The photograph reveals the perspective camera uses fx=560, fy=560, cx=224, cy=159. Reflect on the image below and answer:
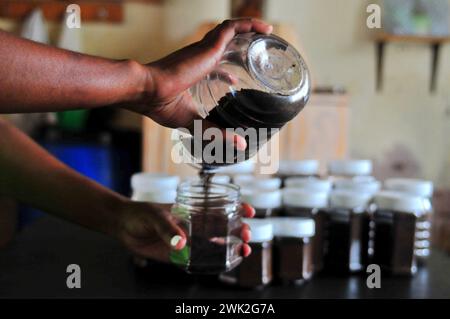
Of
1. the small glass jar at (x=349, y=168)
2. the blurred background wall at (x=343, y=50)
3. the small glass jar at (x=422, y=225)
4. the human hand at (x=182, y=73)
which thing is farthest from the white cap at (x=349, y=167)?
the blurred background wall at (x=343, y=50)

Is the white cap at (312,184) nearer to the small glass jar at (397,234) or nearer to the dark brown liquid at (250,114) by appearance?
the small glass jar at (397,234)

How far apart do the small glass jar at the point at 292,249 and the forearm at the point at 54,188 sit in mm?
221

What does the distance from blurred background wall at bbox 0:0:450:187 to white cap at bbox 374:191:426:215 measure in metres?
1.52

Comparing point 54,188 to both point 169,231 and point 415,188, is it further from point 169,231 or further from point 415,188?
point 415,188

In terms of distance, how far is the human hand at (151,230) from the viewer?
0.70 meters

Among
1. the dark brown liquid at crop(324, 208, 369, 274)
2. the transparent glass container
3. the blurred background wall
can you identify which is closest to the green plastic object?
the blurred background wall

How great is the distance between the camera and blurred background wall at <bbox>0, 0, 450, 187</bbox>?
2.35 meters

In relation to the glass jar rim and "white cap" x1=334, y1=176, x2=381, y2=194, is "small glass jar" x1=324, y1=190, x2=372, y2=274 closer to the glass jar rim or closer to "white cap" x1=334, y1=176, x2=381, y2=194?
"white cap" x1=334, y1=176, x2=381, y2=194

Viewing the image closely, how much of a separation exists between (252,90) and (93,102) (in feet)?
0.54

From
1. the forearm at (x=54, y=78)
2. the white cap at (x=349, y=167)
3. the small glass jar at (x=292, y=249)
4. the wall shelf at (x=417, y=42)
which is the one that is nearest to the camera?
the forearm at (x=54, y=78)

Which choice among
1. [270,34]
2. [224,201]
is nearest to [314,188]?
[224,201]

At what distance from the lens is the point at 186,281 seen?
30.3 inches

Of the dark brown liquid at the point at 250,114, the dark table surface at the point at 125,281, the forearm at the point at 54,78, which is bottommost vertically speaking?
the dark table surface at the point at 125,281

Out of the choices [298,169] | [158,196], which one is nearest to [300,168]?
[298,169]
